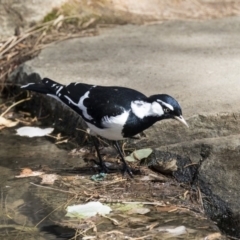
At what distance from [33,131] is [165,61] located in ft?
3.89

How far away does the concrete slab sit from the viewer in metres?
4.14

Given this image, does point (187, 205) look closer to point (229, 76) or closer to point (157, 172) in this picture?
point (157, 172)

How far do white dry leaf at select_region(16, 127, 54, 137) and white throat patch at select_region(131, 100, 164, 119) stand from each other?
3.65 feet

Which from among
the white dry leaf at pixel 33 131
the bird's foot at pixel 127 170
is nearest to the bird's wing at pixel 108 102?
the bird's foot at pixel 127 170

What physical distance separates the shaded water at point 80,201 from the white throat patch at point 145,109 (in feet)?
1.22

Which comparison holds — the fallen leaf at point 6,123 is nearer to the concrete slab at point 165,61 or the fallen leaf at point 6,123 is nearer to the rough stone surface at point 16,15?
the concrete slab at point 165,61

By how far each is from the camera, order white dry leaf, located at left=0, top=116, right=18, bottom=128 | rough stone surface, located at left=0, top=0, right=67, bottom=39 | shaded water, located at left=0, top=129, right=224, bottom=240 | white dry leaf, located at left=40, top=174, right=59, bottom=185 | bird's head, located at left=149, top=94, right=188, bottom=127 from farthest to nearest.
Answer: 1. rough stone surface, located at left=0, top=0, right=67, bottom=39
2. white dry leaf, located at left=0, top=116, right=18, bottom=128
3. white dry leaf, located at left=40, top=174, right=59, bottom=185
4. bird's head, located at left=149, top=94, right=188, bottom=127
5. shaded water, located at left=0, top=129, right=224, bottom=240

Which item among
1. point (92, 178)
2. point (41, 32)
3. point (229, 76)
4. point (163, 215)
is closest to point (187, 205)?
point (163, 215)

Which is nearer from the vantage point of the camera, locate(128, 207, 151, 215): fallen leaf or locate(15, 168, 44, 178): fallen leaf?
locate(128, 207, 151, 215): fallen leaf

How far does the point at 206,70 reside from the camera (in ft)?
15.0

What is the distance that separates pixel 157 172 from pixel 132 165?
200 mm

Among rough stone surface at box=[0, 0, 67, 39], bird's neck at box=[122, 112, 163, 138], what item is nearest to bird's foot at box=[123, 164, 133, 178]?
bird's neck at box=[122, 112, 163, 138]

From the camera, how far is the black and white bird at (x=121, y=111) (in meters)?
3.29

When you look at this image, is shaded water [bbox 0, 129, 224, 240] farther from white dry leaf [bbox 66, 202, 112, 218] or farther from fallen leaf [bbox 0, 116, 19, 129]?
fallen leaf [bbox 0, 116, 19, 129]
